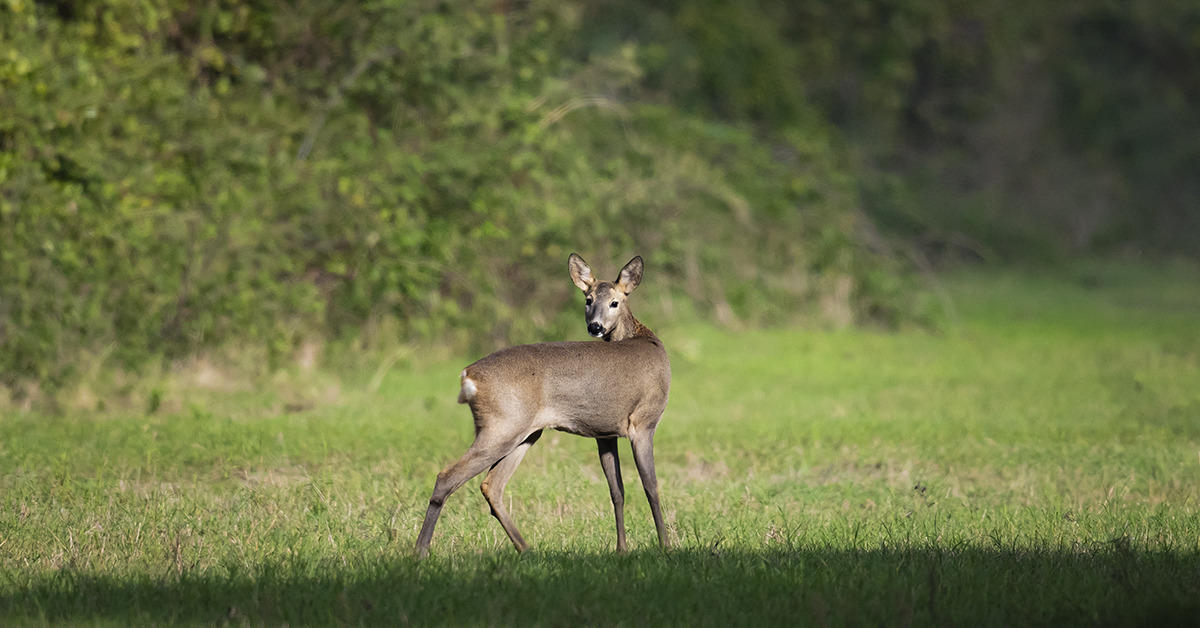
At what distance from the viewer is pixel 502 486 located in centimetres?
722

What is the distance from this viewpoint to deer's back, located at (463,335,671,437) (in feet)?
22.4

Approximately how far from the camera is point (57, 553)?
6.88 m

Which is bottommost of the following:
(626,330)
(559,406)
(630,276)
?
(559,406)

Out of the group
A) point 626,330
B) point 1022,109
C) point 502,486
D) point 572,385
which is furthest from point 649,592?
point 1022,109

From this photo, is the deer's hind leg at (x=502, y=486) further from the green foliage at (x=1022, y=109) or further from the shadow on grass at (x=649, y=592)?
the green foliage at (x=1022, y=109)

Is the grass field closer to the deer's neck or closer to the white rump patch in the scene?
the white rump patch

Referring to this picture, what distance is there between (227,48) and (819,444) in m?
7.30

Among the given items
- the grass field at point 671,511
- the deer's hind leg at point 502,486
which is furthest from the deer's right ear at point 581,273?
the grass field at point 671,511

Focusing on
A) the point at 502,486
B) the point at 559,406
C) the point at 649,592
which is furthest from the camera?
the point at 502,486

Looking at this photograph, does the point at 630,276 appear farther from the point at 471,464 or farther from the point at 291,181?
the point at 291,181

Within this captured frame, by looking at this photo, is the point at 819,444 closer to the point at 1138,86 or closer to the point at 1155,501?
the point at 1155,501

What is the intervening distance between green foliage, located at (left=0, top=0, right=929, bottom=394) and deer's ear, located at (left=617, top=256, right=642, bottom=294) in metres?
5.33

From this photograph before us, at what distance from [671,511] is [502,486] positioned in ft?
4.43

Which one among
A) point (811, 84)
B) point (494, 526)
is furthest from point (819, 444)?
point (811, 84)
